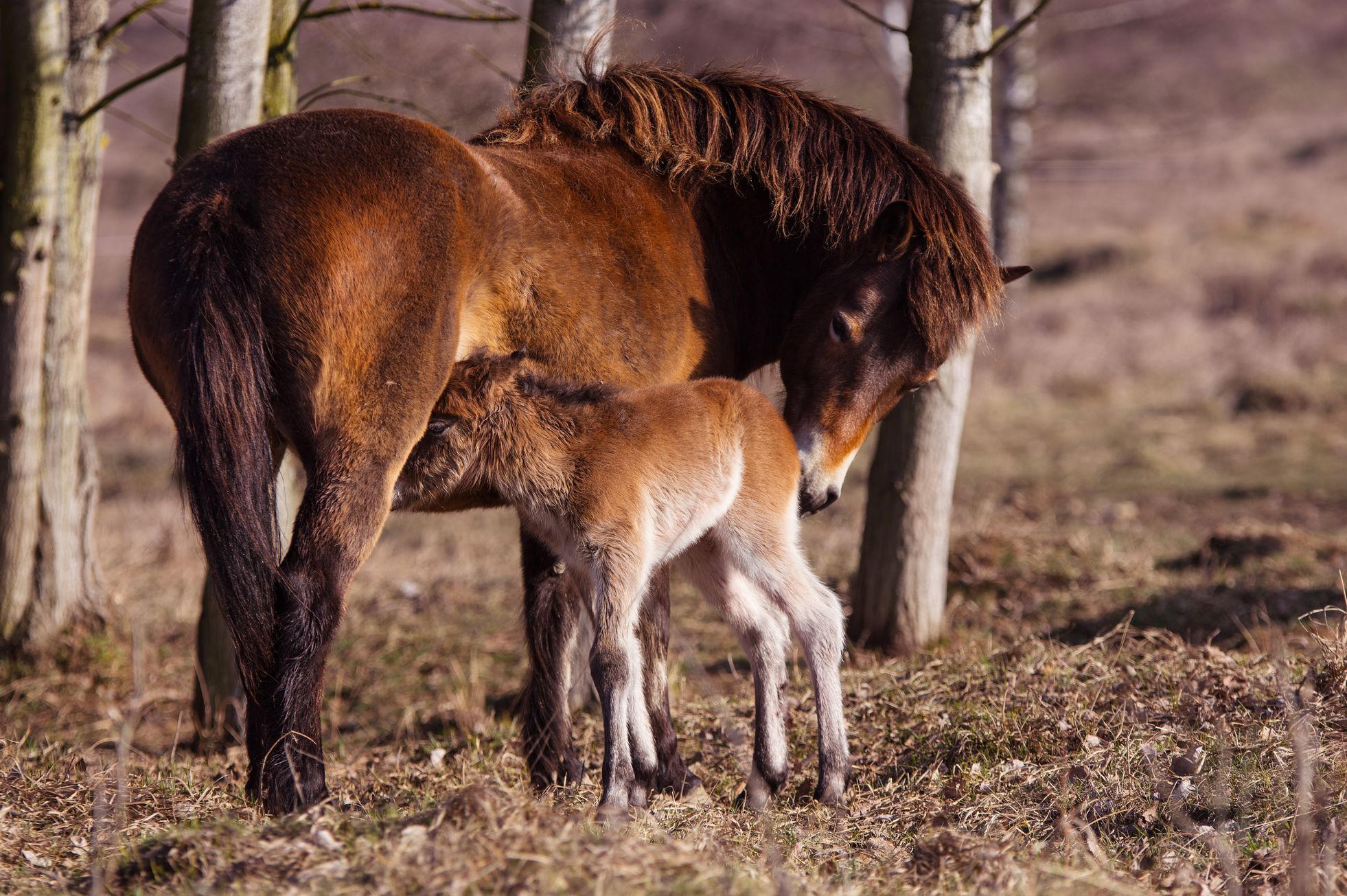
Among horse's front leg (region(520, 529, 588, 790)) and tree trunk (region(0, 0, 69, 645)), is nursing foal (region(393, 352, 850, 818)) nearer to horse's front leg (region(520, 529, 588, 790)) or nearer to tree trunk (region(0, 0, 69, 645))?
horse's front leg (region(520, 529, 588, 790))

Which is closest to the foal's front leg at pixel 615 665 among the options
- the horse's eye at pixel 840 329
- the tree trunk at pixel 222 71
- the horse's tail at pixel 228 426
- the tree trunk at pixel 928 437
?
the horse's tail at pixel 228 426

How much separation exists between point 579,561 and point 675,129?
1.74 meters

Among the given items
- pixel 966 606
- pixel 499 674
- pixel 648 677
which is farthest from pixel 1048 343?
pixel 648 677

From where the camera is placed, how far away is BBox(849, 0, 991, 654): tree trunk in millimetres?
5262

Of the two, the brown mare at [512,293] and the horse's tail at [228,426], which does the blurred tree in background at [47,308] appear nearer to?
the brown mare at [512,293]

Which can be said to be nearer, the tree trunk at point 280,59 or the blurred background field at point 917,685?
the blurred background field at point 917,685

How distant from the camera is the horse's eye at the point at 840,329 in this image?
14.3 ft

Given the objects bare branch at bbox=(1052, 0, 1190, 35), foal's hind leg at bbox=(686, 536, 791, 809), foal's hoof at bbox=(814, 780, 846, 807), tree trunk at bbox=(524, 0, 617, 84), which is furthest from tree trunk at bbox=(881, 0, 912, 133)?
foal's hoof at bbox=(814, 780, 846, 807)

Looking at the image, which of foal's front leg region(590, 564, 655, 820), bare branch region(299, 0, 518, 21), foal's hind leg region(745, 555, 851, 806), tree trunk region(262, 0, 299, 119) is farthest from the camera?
tree trunk region(262, 0, 299, 119)

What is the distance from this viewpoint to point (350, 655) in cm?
629

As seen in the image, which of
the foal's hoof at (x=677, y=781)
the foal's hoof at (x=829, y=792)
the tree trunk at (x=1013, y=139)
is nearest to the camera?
the foal's hoof at (x=829, y=792)

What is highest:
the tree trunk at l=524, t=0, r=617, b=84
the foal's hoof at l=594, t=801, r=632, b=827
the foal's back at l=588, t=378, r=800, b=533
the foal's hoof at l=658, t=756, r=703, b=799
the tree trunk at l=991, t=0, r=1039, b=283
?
the tree trunk at l=991, t=0, r=1039, b=283

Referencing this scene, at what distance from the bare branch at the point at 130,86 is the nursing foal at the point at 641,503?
2.52m

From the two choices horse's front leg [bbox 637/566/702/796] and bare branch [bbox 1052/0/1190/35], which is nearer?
horse's front leg [bbox 637/566/702/796]
